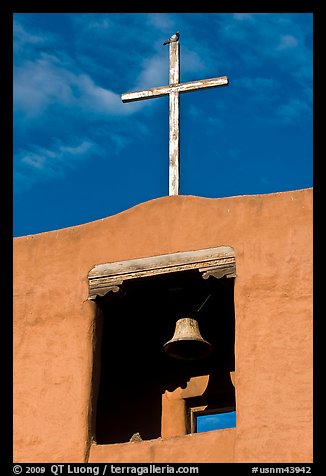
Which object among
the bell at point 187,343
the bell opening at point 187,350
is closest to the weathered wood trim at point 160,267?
the bell at point 187,343

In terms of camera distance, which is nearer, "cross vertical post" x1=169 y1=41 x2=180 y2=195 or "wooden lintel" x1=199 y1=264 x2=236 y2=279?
"wooden lintel" x1=199 y1=264 x2=236 y2=279

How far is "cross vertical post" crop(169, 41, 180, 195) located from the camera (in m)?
16.0

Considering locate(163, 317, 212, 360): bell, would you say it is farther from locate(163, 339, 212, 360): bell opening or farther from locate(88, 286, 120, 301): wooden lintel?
locate(88, 286, 120, 301): wooden lintel

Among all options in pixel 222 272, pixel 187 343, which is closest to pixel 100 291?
pixel 187 343

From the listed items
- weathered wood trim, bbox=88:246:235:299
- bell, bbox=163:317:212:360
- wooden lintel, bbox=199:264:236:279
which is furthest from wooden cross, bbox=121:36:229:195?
bell, bbox=163:317:212:360

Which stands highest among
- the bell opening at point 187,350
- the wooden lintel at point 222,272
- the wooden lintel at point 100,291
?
the wooden lintel at point 222,272

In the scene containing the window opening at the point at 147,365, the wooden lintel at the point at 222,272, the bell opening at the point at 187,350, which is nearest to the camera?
the wooden lintel at the point at 222,272

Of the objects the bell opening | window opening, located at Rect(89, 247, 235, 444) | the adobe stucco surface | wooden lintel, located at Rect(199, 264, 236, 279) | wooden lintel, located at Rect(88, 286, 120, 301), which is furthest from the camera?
window opening, located at Rect(89, 247, 235, 444)

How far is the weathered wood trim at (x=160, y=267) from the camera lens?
15328 millimetres

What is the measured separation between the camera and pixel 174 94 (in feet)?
53.9

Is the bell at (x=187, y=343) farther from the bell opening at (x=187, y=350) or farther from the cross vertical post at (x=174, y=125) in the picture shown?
the cross vertical post at (x=174, y=125)

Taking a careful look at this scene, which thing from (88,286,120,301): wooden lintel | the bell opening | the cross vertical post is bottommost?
the bell opening
